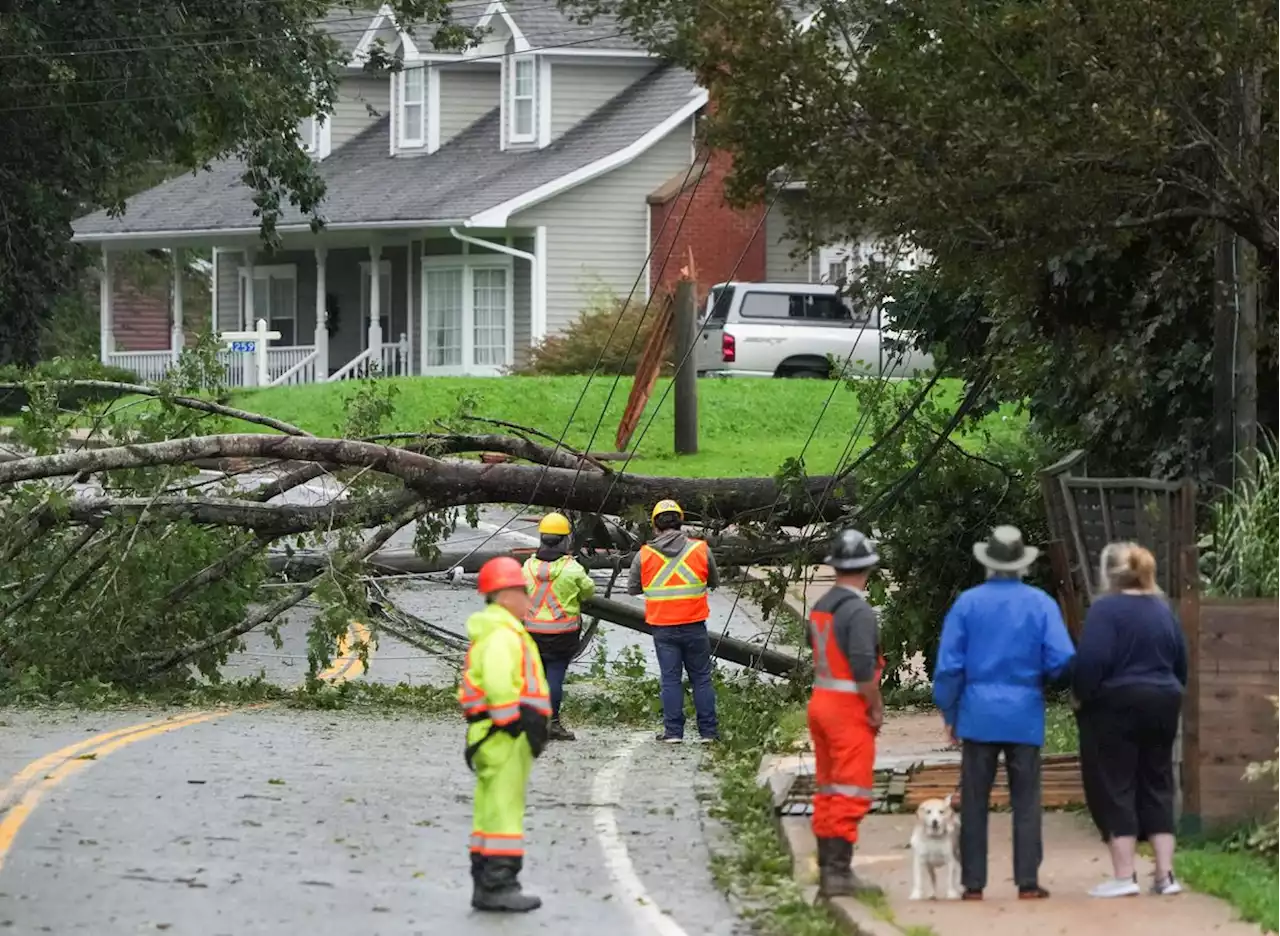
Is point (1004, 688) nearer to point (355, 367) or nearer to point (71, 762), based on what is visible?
point (71, 762)

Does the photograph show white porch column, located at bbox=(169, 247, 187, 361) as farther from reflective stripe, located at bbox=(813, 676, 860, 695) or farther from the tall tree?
reflective stripe, located at bbox=(813, 676, 860, 695)

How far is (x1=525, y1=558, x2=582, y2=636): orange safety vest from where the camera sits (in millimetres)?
15047

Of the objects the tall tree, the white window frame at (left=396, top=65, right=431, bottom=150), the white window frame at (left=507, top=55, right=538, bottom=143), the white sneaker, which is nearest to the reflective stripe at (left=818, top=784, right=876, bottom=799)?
the white sneaker

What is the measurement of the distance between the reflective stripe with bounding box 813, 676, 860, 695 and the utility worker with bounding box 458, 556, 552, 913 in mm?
1162

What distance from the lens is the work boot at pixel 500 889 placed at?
9.08m

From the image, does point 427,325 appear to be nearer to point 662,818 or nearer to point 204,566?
point 204,566

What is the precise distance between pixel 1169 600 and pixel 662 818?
9.56 ft

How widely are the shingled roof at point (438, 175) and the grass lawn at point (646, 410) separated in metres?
5.55

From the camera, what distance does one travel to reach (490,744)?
9.14 m

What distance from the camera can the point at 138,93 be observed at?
2806cm

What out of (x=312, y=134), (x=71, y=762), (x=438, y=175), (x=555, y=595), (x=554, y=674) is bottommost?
(x=71, y=762)

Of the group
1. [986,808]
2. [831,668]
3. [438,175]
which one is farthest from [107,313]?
[986,808]

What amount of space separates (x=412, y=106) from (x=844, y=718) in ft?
124

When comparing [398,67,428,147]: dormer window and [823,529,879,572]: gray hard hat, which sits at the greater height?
[398,67,428,147]: dormer window
